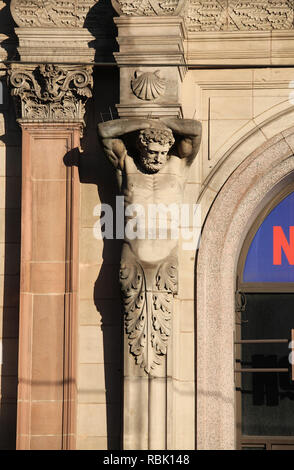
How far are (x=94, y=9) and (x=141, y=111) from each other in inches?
62.2

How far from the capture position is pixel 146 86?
1606 cm

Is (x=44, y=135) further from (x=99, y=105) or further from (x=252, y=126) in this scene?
(x=252, y=126)

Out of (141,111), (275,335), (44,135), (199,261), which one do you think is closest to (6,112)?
(44,135)

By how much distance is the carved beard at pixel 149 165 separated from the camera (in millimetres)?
15953

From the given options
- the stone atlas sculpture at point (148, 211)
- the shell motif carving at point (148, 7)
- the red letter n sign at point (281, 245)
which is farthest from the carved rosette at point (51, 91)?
the red letter n sign at point (281, 245)

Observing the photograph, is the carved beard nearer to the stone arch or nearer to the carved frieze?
the stone arch

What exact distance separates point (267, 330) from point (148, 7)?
14.5 feet

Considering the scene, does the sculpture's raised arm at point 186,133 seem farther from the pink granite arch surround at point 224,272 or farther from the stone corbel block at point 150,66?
the pink granite arch surround at point 224,272

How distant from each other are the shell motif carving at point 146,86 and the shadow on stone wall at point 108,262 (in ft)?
2.03

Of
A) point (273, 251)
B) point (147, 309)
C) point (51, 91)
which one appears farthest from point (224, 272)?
point (51, 91)

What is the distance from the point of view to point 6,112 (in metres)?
16.9

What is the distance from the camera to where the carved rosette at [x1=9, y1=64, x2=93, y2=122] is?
1634 centimetres

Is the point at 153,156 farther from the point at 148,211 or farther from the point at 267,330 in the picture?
the point at 267,330

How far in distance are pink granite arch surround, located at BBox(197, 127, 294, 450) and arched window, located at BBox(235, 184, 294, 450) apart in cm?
25
